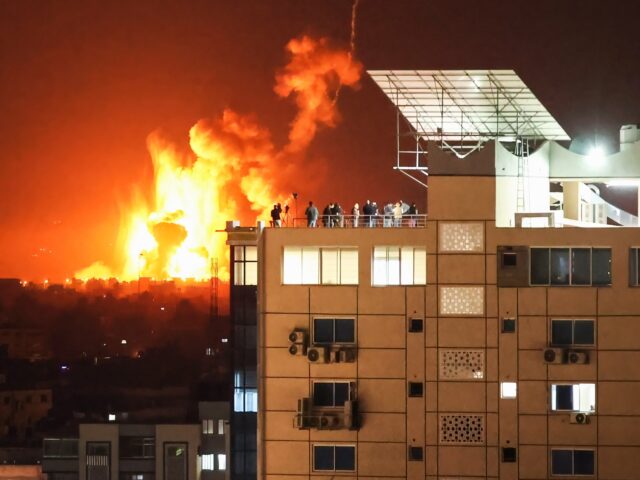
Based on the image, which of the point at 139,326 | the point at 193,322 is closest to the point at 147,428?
the point at 193,322

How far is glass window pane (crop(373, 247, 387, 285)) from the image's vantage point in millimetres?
22781

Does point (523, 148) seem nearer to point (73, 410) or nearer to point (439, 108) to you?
point (439, 108)

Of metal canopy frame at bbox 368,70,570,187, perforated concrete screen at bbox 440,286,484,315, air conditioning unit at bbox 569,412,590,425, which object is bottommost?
air conditioning unit at bbox 569,412,590,425

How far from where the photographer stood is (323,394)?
74.7ft

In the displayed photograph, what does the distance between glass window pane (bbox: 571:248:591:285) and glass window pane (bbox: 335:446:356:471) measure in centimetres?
498

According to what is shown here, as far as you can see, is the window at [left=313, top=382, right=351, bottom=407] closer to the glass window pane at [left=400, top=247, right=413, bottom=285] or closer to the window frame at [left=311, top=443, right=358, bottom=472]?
the window frame at [left=311, top=443, right=358, bottom=472]

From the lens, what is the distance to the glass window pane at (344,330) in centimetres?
2273

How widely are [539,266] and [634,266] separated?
167 cm

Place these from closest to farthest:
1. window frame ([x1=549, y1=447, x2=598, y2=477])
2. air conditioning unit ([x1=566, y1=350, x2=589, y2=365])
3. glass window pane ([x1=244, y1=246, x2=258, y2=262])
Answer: air conditioning unit ([x1=566, y1=350, x2=589, y2=365]) < window frame ([x1=549, y1=447, x2=598, y2=477]) < glass window pane ([x1=244, y1=246, x2=258, y2=262])

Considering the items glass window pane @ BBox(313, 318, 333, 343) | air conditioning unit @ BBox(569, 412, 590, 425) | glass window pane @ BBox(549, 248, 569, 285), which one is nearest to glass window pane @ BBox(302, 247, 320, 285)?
glass window pane @ BBox(313, 318, 333, 343)

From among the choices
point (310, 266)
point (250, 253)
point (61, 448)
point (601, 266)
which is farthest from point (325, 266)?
point (61, 448)

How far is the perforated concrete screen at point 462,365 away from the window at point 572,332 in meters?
1.35

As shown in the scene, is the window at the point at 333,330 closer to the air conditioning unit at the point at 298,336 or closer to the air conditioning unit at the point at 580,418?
the air conditioning unit at the point at 298,336

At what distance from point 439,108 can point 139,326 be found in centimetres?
6057
